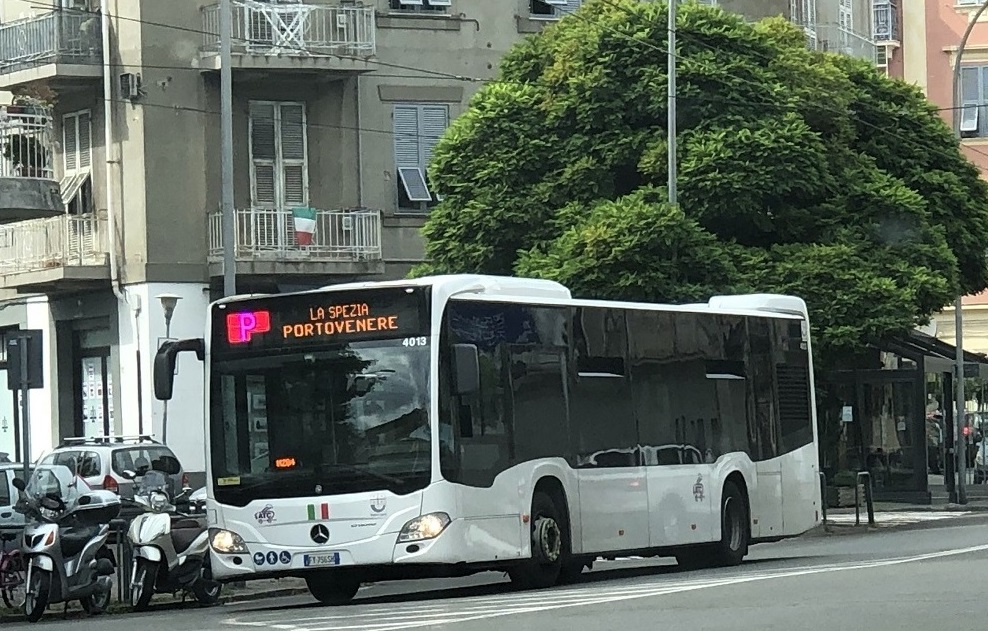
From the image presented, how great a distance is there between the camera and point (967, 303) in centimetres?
6525

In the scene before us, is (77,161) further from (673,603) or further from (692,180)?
(673,603)

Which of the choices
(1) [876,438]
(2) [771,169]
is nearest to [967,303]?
(1) [876,438]

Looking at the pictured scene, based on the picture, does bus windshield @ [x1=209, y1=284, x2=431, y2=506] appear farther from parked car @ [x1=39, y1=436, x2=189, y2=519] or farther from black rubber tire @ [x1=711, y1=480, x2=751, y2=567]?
parked car @ [x1=39, y1=436, x2=189, y2=519]

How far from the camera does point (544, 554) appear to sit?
1970cm

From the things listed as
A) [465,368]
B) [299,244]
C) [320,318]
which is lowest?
[465,368]

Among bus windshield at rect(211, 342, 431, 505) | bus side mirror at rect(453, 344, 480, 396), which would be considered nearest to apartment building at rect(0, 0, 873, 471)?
bus windshield at rect(211, 342, 431, 505)

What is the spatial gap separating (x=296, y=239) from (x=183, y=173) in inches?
94.0

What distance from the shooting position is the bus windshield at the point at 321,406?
60.7 feet

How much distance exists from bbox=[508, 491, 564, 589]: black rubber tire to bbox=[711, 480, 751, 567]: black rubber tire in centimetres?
373

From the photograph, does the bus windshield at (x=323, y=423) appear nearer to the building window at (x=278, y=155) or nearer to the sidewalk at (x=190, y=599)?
the sidewalk at (x=190, y=599)

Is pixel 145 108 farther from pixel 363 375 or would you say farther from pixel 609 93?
pixel 363 375

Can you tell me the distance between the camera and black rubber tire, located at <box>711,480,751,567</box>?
23.5m

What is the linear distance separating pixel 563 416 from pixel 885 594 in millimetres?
5125

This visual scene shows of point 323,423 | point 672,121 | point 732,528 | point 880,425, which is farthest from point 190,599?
point 880,425
